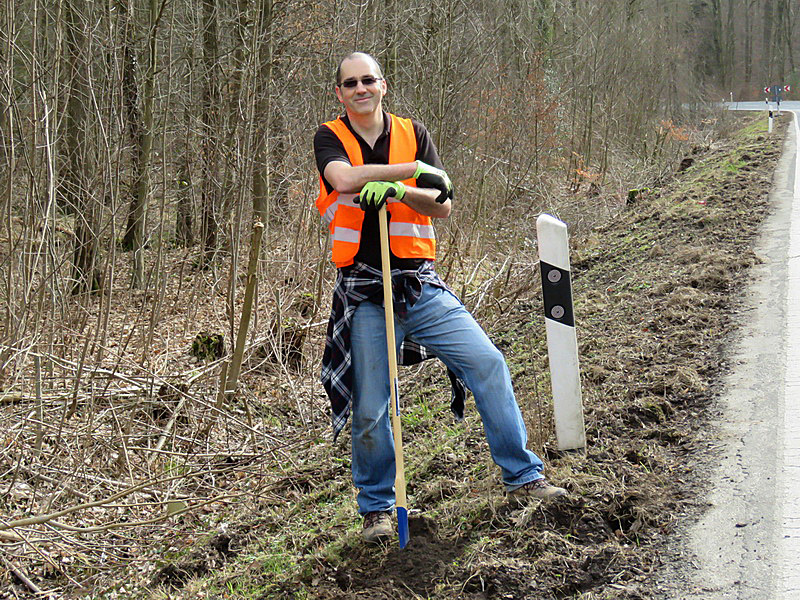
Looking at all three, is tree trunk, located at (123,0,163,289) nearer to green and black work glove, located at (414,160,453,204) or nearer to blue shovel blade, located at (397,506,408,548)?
green and black work glove, located at (414,160,453,204)

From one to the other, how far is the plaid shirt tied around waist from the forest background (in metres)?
1.08

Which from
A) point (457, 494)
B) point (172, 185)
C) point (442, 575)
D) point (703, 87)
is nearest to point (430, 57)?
point (172, 185)

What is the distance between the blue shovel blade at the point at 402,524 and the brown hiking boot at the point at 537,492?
1.68 ft

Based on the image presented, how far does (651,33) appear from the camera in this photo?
28312 mm

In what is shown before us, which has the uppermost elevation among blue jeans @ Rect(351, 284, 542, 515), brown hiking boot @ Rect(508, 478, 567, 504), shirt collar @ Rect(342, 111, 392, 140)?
shirt collar @ Rect(342, 111, 392, 140)

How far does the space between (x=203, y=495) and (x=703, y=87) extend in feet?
129

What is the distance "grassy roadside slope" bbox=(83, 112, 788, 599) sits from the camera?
3.51 meters

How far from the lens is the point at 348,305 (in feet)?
13.0

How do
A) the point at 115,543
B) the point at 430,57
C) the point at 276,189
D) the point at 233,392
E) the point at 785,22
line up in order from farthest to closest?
the point at 785,22
the point at 430,57
the point at 276,189
the point at 233,392
the point at 115,543

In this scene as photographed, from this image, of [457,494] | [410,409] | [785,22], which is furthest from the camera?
[785,22]

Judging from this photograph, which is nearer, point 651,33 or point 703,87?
point 651,33

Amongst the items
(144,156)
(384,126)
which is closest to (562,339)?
(384,126)

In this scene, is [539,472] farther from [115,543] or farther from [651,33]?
[651,33]

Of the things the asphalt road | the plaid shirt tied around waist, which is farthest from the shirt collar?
the asphalt road
